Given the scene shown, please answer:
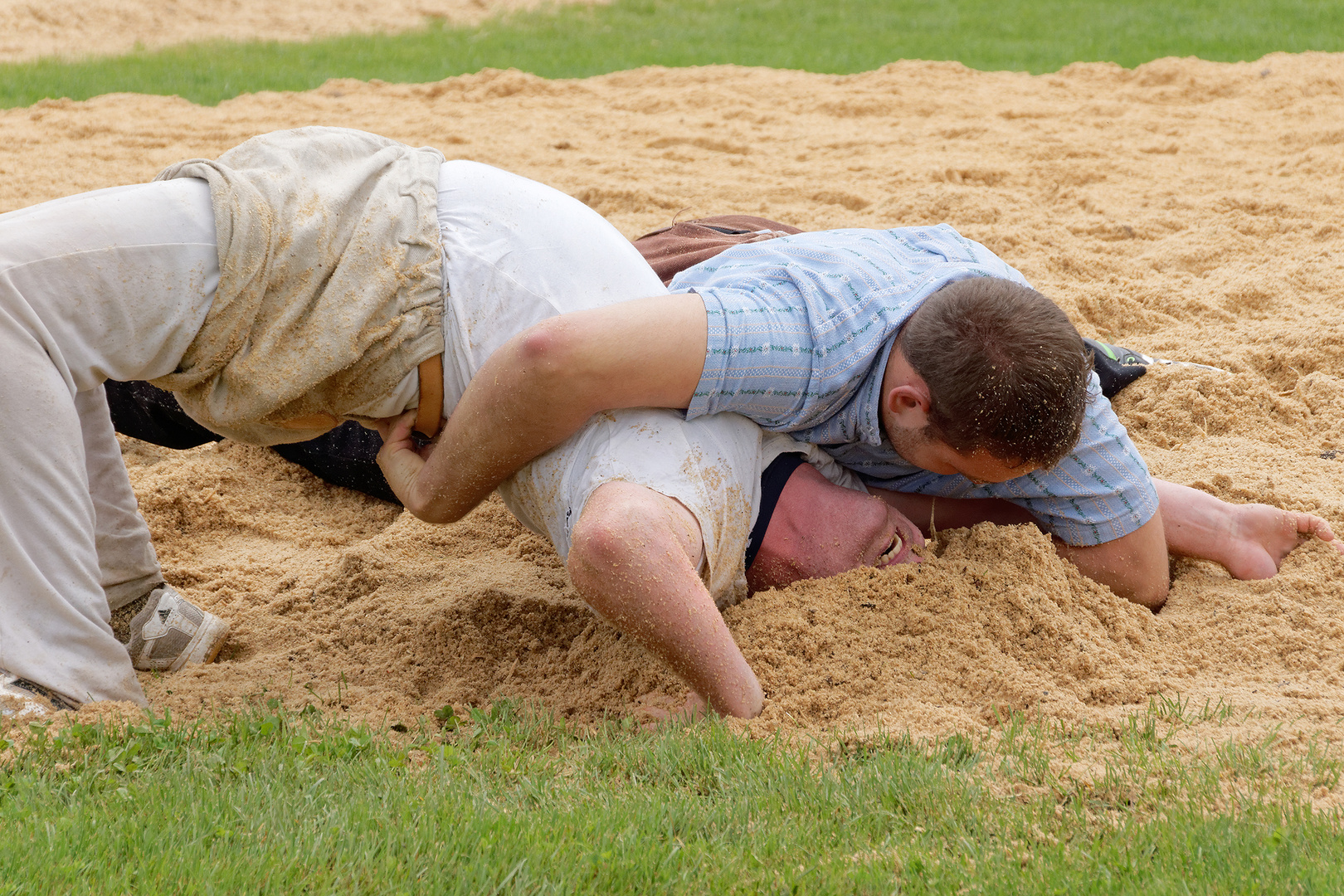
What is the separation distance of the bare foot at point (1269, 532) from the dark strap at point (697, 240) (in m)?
1.31

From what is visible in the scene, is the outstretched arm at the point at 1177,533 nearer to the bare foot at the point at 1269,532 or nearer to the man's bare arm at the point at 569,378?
the bare foot at the point at 1269,532

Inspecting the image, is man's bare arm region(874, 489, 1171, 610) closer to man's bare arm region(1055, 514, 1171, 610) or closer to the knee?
man's bare arm region(1055, 514, 1171, 610)

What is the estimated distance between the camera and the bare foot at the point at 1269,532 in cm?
286

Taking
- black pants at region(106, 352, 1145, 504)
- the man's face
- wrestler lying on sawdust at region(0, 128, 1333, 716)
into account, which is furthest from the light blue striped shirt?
black pants at region(106, 352, 1145, 504)

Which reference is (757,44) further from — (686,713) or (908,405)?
(686,713)

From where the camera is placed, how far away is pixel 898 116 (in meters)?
7.12

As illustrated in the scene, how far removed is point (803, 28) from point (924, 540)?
836 cm

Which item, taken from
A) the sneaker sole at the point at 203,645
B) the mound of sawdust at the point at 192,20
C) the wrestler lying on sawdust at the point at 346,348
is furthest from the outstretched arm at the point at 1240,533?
the mound of sawdust at the point at 192,20

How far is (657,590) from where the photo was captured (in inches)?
83.7

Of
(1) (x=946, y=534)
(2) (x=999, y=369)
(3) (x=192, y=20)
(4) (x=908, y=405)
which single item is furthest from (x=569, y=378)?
(3) (x=192, y=20)

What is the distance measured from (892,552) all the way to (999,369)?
518 millimetres

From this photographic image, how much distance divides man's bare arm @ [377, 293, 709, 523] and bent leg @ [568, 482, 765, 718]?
→ 183 mm

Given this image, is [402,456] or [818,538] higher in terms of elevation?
[402,456]

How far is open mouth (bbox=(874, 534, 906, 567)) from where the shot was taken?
8.77 ft
